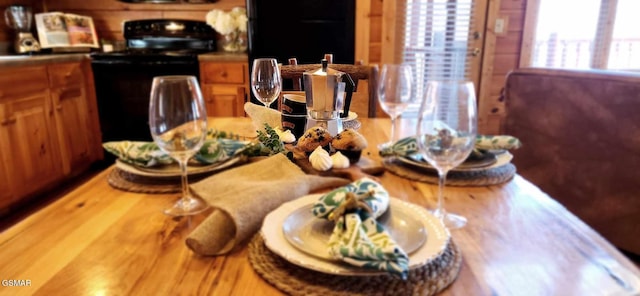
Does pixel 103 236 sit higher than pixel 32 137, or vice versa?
pixel 103 236

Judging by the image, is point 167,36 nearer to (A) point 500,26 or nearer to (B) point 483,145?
(A) point 500,26

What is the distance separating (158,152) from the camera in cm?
93

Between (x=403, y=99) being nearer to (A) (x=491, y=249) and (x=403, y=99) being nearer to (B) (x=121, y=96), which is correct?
(A) (x=491, y=249)

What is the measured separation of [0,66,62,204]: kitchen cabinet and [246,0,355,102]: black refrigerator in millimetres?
1308

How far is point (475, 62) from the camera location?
3.19 meters

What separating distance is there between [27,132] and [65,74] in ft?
1.70

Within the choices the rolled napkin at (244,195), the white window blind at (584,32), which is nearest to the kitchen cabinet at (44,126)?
the rolled napkin at (244,195)

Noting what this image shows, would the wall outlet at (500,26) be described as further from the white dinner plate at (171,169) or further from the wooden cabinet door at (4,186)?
the wooden cabinet door at (4,186)

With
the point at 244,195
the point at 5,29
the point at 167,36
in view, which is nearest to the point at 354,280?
the point at 244,195

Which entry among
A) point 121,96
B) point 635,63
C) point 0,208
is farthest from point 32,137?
point 635,63

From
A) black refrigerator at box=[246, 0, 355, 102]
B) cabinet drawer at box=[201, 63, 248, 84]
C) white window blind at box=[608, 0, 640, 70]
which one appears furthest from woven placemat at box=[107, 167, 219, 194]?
white window blind at box=[608, 0, 640, 70]

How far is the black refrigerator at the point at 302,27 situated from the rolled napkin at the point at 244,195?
0.61m

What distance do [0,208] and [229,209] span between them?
234 cm

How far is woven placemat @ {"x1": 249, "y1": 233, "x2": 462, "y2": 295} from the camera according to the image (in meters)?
0.51
